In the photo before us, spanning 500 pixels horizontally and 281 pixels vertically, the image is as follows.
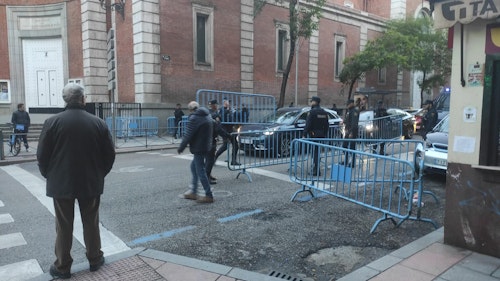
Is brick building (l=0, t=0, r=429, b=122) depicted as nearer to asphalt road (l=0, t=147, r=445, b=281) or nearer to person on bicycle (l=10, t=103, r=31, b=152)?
person on bicycle (l=10, t=103, r=31, b=152)

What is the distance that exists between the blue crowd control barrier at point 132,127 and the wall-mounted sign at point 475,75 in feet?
46.2

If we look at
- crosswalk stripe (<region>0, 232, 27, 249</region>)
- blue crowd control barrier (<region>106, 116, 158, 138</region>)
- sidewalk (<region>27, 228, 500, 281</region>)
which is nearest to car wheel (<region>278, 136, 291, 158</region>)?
sidewalk (<region>27, 228, 500, 281</region>)

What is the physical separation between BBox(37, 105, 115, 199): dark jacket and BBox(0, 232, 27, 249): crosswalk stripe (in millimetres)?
1739

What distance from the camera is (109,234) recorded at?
212 inches

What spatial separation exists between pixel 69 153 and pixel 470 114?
166 inches

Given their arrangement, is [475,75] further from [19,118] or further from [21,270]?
[19,118]

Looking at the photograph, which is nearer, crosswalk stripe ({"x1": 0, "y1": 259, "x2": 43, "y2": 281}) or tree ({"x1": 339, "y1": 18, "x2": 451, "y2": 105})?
crosswalk stripe ({"x1": 0, "y1": 259, "x2": 43, "y2": 281})

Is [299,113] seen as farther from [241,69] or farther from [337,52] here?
[337,52]

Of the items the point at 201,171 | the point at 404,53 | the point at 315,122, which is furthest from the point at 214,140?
the point at 404,53

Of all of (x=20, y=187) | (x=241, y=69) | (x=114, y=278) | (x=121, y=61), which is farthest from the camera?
(x=241, y=69)

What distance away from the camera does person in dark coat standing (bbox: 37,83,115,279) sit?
3842 mm

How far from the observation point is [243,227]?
5.64 meters

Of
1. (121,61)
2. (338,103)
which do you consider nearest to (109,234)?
(121,61)

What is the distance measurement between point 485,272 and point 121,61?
68.0ft
